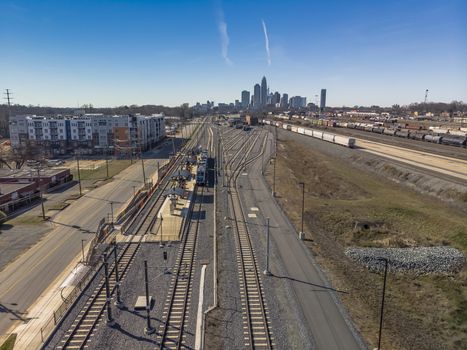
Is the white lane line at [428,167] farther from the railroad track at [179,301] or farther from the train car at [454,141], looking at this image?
the railroad track at [179,301]

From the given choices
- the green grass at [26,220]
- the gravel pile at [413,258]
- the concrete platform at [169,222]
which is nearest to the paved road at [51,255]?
the green grass at [26,220]

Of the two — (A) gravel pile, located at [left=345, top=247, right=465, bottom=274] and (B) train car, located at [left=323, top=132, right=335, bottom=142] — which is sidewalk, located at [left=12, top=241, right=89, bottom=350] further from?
(B) train car, located at [left=323, top=132, right=335, bottom=142]

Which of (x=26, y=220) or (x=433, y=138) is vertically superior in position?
(x=433, y=138)

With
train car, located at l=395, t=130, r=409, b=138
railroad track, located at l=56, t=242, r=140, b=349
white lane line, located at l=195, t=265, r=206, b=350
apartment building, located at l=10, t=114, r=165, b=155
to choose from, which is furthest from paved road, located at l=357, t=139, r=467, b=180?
apartment building, located at l=10, t=114, r=165, b=155

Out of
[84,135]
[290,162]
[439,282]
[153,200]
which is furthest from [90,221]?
[84,135]

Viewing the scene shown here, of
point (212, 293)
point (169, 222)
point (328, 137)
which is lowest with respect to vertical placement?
point (212, 293)

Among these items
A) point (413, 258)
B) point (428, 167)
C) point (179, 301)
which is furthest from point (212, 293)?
point (428, 167)

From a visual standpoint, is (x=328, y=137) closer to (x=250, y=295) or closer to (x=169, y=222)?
(x=169, y=222)
